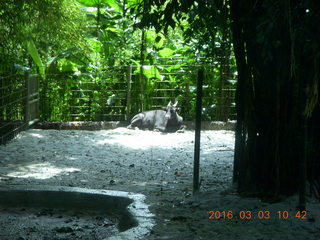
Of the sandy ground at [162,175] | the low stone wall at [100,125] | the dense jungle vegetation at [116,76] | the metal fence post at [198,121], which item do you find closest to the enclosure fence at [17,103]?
the sandy ground at [162,175]

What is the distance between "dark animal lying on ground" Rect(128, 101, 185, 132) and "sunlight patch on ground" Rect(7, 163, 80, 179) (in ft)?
17.5

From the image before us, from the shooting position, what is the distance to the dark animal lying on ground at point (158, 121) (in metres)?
13.0

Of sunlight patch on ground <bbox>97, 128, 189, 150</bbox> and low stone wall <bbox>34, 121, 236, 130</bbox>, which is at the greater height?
low stone wall <bbox>34, 121, 236, 130</bbox>

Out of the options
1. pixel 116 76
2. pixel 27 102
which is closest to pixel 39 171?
pixel 27 102

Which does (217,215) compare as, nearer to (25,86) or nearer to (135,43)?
(25,86)

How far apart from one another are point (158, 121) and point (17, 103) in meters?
3.53

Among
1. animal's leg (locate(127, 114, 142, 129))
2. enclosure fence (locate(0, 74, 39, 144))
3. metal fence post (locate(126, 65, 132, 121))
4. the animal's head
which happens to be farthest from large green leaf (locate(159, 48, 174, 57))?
enclosure fence (locate(0, 74, 39, 144))

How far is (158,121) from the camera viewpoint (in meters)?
13.0

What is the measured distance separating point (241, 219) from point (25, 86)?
8.03m
